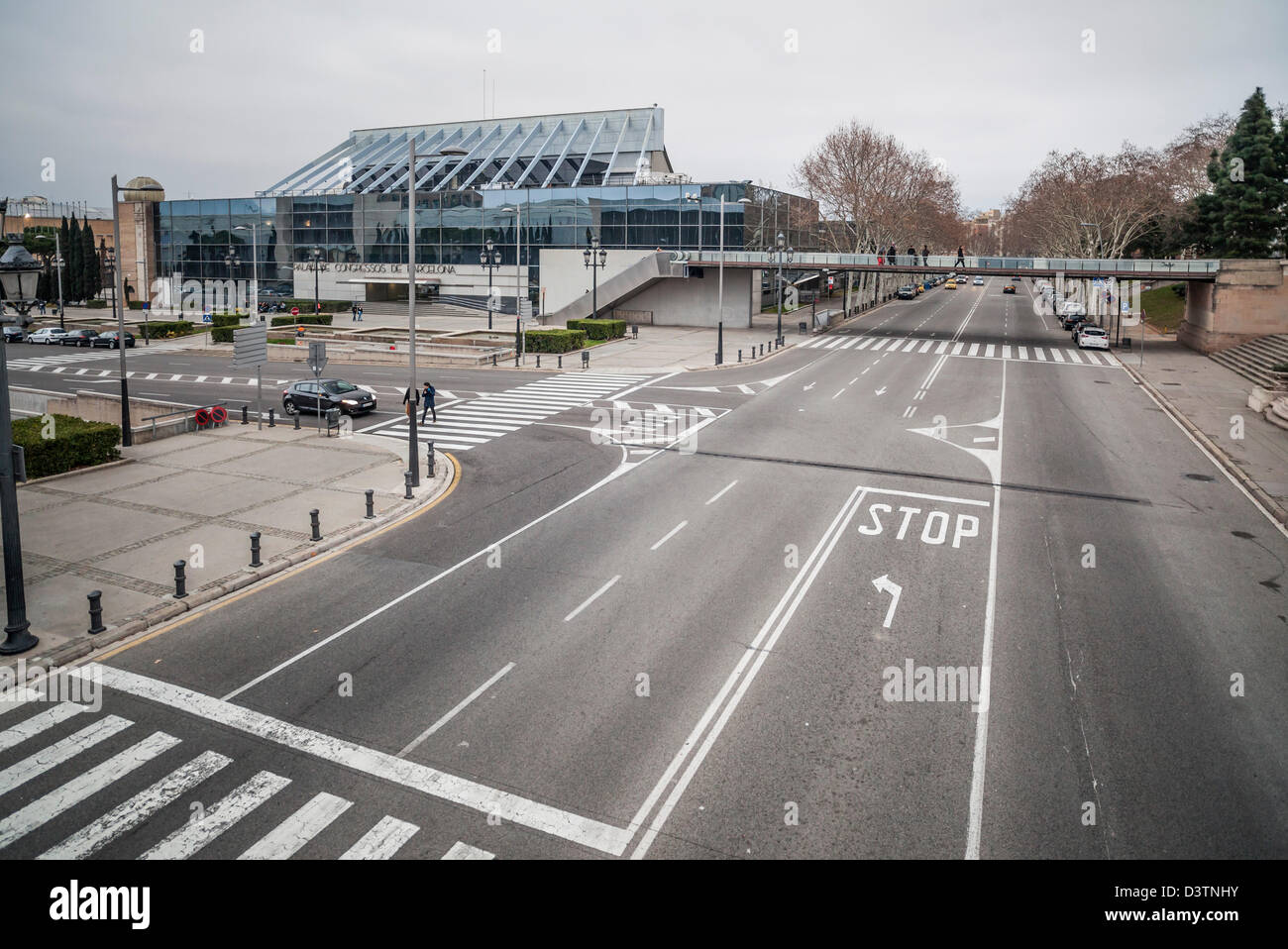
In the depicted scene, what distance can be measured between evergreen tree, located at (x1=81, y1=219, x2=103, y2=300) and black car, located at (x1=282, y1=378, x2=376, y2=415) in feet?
234

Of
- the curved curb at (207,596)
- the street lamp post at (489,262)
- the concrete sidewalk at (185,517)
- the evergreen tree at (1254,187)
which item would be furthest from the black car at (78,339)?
the evergreen tree at (1254,187)

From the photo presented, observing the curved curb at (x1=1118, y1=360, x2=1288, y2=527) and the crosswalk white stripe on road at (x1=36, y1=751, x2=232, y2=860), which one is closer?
→ the crosswalk white stripe on road at (x1=36, y1=751, x2=232, y2=860)

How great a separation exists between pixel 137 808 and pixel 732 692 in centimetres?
664

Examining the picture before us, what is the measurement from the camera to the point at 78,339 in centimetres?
5488

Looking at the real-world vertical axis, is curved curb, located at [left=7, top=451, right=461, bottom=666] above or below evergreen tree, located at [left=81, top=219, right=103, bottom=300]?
below

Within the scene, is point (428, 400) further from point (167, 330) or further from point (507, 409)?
point (167, 330)

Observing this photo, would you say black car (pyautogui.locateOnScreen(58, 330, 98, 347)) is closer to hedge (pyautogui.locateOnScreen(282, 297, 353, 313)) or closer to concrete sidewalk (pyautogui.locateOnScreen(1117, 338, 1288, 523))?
hedge (pyautogui.locateOnScreen(282, 297, 353, 313))

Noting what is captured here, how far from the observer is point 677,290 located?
65.2m

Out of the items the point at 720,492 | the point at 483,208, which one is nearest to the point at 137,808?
the point at 720,492

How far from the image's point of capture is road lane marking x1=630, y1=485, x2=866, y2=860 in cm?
839

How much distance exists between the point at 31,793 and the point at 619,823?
6.03 meters

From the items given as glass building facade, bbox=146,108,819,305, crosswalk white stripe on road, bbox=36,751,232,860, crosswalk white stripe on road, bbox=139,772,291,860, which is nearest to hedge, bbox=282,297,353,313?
glass building facade, bbox=146,108,819,305

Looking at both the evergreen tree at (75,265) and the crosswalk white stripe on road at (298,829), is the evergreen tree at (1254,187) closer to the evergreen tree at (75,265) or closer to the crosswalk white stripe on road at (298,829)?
the crosswalk white stripe on road at (298,829)

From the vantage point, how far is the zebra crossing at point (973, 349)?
45875 millimetres
